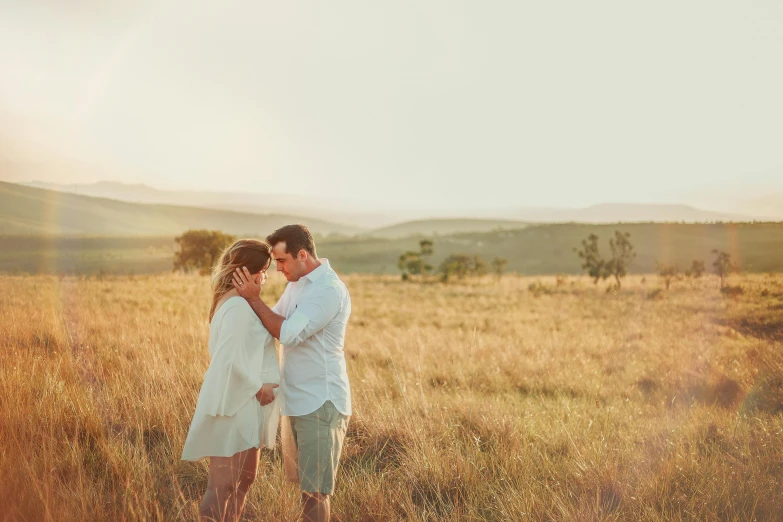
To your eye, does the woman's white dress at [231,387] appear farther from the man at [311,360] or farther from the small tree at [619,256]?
the small tree at [619,256]

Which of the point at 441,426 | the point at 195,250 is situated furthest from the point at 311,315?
the point at 195,250

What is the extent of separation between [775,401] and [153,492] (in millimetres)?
6962

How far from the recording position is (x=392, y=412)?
540cm

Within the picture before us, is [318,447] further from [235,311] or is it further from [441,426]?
[441,426]

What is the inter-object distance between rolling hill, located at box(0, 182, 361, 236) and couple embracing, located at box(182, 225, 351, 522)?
12.2 ft

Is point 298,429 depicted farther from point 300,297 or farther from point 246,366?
point 300,297

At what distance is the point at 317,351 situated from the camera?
10.8ft

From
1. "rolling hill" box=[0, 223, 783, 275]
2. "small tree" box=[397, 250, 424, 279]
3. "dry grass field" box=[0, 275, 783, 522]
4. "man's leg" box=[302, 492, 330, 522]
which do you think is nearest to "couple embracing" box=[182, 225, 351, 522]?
"man's leg" box=[302, 492, 330, 522]

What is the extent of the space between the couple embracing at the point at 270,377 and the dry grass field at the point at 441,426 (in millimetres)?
540

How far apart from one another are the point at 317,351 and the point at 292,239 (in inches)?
27.6

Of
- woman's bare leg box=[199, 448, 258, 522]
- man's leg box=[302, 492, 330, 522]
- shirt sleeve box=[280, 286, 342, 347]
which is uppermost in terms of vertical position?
shirt sleeve box=[280, 286, 342, 347]

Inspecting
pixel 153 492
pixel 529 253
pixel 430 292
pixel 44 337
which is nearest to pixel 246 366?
pixel 153 492

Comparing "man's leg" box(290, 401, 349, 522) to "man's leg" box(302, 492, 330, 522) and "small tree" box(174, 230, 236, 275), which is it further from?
"small tree" box(174, 230, 236, 275)

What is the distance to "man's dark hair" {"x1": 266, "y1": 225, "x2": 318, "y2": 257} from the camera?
3.29m
